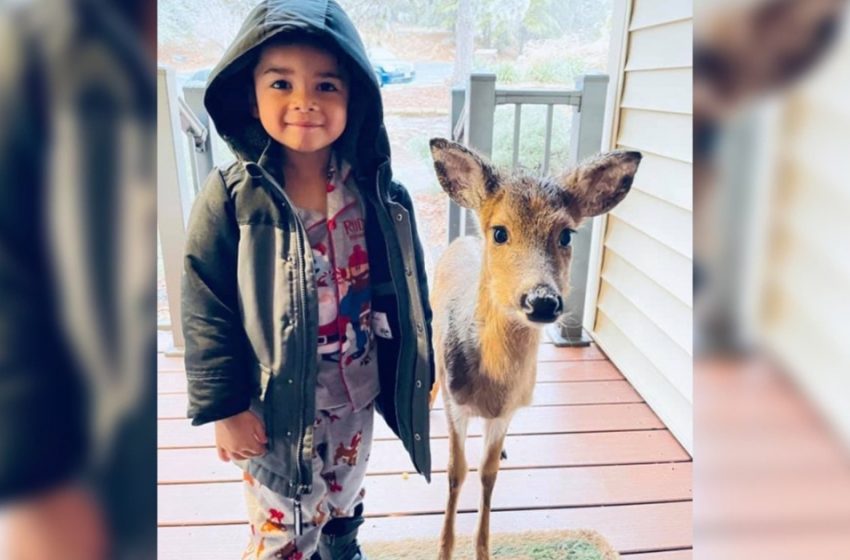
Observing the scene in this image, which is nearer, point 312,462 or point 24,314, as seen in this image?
point 24,314

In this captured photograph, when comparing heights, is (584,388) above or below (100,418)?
below

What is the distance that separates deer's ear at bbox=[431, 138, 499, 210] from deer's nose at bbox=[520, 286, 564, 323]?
0.55 ft

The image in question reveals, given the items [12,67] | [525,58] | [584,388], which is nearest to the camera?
[12,67]

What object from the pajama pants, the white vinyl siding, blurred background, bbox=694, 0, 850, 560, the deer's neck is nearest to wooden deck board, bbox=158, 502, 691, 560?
the white vinyl siding

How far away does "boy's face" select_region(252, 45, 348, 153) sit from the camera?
72 cm

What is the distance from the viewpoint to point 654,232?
153cm

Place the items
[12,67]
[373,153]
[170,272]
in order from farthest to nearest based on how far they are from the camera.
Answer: [170,272] < [373,153] < [12,67]

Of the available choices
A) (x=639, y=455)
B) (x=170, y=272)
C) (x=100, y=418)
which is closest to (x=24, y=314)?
(x=100, y=418)

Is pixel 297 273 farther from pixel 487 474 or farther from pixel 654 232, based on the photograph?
pixel 654 232

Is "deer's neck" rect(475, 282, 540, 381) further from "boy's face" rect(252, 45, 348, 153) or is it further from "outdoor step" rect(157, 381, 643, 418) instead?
"outdoor step" rect(157, 381, 643, 418)

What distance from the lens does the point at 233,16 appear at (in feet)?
2.79

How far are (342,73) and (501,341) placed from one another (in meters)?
0.46

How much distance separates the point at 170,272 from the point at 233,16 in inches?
16.1

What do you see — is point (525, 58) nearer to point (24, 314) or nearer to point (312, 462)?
point (312, 462)
